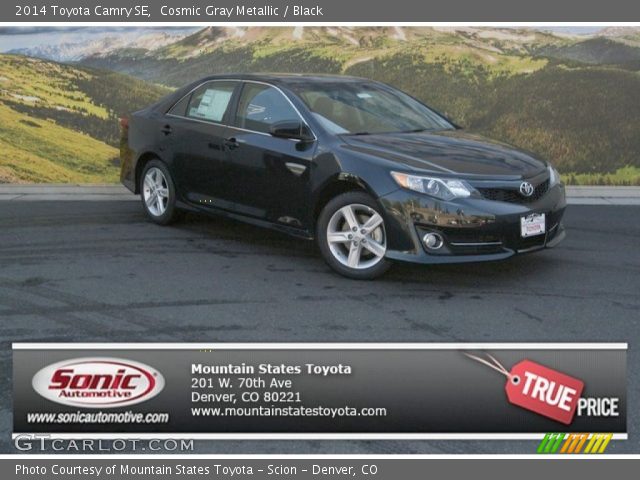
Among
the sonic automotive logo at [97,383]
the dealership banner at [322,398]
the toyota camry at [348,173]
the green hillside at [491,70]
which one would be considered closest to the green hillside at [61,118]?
Result: the green hillside at [491,70]

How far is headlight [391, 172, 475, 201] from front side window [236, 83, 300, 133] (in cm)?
122

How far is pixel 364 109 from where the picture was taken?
775 centimetres

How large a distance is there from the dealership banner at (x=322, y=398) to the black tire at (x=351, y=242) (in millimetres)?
2382

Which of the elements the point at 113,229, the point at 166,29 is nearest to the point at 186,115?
the point at 113,229

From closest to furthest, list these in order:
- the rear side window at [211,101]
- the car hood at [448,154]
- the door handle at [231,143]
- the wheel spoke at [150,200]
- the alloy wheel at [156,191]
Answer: the car hood at [448,154], the door handle at [231,143], the rear side window at [211,101], the alloy wheel at [156,191], the wheel spoke at [150,200]

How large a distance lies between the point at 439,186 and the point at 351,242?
2.59ft

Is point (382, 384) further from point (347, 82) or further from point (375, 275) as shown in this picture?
point (347, 82)

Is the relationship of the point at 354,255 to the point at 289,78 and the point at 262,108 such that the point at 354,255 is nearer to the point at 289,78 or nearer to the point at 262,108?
the point at 262,108

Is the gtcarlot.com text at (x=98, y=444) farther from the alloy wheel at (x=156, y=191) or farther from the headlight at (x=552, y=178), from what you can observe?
the alloy wheel at (x=156, y=191)

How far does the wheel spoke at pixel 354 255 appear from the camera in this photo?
22.8ft

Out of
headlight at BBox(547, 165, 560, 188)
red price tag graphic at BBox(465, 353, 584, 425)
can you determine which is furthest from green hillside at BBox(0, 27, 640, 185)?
red price tag graphic at BBox(465, 353, 584, 425)

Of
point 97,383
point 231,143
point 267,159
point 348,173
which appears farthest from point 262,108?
point 97,383

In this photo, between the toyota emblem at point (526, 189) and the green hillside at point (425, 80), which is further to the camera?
the green hillside at point (425, 80)

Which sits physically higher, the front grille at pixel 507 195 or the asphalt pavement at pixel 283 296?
the front grille at pixel 507 195
